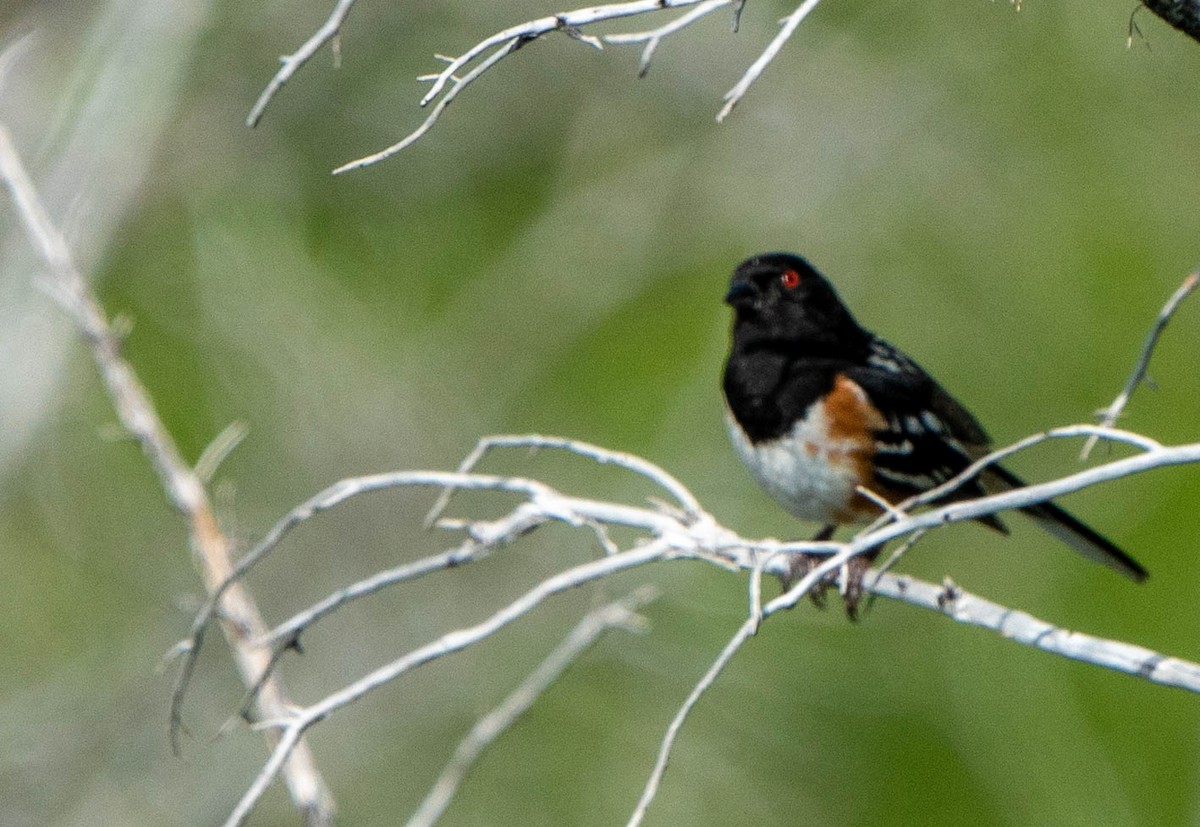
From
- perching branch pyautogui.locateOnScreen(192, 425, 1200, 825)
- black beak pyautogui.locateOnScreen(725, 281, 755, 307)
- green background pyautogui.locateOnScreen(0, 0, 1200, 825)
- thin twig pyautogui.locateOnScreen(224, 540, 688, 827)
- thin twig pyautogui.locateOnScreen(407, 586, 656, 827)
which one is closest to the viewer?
perching branch pyautogui.locateOnScreen(192, 425, 1200, 825)

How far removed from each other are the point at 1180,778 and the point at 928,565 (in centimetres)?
151

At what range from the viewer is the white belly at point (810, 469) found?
3.29 m

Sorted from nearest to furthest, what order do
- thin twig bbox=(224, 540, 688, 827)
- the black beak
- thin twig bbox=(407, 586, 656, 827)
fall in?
thin twig bbox=(224, 540, 688, 827)
thin twig bbox=(407, 586, 656, 827)
the black beak

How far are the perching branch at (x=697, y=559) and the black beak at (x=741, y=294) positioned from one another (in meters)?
1.25

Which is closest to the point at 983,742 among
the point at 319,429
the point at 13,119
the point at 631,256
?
→ the point at 631,256

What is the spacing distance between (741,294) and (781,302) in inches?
4.1

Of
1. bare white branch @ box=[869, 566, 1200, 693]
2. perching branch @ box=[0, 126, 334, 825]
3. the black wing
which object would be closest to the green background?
the black wing

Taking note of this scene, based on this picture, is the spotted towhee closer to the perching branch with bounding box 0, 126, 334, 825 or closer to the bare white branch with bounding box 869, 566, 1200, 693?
the bare white branch with bounding box 869, 566, 1200, 693

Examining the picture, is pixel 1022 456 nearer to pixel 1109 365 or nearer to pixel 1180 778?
pixel 1109 365

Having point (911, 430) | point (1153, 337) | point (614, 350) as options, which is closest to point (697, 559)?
point (1153, 337)

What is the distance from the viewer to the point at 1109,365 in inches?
289

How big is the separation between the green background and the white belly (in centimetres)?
273

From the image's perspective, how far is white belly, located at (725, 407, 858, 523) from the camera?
329 centimetres

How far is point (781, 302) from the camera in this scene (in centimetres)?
361
